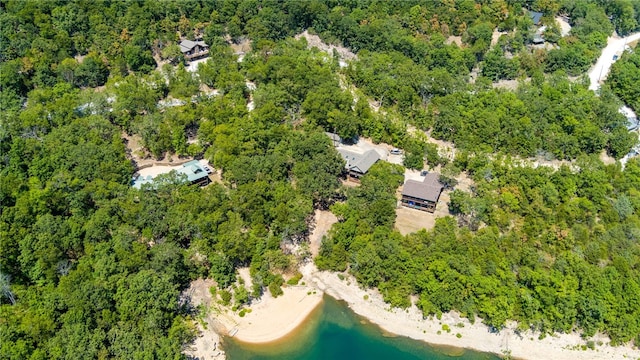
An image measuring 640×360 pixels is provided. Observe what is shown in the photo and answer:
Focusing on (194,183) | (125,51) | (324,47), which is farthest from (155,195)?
(324,47)

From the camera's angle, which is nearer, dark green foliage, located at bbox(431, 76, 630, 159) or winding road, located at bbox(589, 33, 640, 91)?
dark green foliage, located at bbox(431, 76, 630, 159)

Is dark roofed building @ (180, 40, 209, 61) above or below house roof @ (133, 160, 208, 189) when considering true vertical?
above

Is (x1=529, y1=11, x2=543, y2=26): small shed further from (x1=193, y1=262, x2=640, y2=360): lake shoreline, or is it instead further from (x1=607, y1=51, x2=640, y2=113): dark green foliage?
(x1=193, y1=262, x2=640, y2=360): lake shoreline

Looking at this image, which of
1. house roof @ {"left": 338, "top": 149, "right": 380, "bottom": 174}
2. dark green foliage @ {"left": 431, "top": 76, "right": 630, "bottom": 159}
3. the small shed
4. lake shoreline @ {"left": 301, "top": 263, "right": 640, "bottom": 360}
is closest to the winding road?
the small shed

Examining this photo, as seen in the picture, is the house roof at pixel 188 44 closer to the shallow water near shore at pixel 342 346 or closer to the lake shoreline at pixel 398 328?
the lake shoreline at pixel 398 328

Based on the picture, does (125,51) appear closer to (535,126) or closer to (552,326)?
(535,126)

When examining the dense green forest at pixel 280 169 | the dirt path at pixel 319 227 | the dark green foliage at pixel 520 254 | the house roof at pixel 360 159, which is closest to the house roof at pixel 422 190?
the dark green foliage at pixel 520 254

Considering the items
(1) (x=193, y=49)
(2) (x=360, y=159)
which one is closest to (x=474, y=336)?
(2) (x=360, y=159)
